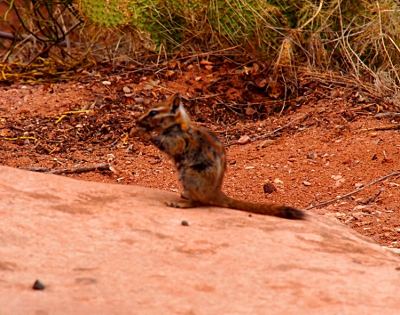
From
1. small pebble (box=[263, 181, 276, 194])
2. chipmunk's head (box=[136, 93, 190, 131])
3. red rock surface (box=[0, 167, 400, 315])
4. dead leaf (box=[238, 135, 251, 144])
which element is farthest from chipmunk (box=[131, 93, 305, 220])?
dead leaf (box=[238, 135, 251, 144])

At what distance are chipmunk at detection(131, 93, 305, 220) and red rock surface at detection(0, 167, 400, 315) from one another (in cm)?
18

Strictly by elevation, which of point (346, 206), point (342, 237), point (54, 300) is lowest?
point (346, 206)

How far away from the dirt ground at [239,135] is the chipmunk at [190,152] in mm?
1983

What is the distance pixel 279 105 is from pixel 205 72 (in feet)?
3.83

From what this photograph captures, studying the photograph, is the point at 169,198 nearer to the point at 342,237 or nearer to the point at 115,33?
the point at 342,237

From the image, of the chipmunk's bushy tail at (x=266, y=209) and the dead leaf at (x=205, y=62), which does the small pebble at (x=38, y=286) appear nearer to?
the chipmunk's bushy tail at (x=266, y=209)

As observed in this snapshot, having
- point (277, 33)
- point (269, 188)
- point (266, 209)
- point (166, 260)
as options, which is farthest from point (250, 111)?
point (166, 260)

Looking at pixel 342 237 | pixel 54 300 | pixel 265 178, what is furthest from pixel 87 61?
pixel 54 300

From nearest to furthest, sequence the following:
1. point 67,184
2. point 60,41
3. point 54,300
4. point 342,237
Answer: point 54,300
point 342,237
point 67,184
point 60,41

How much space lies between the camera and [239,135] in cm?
898

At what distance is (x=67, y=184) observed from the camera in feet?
16.6

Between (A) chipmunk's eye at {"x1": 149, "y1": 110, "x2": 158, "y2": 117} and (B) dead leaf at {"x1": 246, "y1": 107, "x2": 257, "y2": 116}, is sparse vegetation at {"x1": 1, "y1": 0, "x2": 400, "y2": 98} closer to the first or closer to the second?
(B) dead leaf at {"x1": 246, "y1": 107, "x2": 257, "y2": 116}

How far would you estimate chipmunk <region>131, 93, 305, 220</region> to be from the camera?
5.14m

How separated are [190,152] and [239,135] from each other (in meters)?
3.78
